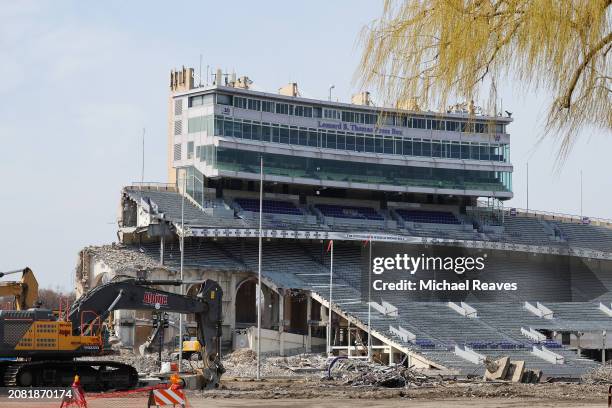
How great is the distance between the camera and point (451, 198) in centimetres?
9231

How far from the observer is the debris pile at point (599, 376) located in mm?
54094

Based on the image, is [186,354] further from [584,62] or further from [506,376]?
[584,62]

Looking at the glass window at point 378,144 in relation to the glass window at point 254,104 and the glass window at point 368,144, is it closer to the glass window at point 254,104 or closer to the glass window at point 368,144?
the glass window at point 368,144

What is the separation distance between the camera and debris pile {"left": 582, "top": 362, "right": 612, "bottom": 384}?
5409 centimetres

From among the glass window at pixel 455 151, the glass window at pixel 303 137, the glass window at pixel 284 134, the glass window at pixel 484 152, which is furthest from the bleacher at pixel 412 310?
the glass window at pixel 484 152

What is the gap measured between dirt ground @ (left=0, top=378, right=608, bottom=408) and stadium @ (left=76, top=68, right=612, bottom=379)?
15321 millimetres

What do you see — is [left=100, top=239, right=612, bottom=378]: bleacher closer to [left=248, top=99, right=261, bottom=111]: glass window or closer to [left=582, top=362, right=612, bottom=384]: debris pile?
[left=582, top=362, right=612, bottom=384]: debris pile

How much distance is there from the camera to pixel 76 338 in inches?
1309

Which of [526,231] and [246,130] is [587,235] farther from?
[246,130]

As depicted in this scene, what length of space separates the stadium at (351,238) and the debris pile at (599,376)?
195 centimetres

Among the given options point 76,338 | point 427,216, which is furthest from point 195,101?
point 76,338

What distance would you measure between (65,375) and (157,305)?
3667 mm

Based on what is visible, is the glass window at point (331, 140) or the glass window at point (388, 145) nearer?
the glass window at point (331, 140)

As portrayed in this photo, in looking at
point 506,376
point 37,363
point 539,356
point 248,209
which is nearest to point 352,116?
point 248,209
